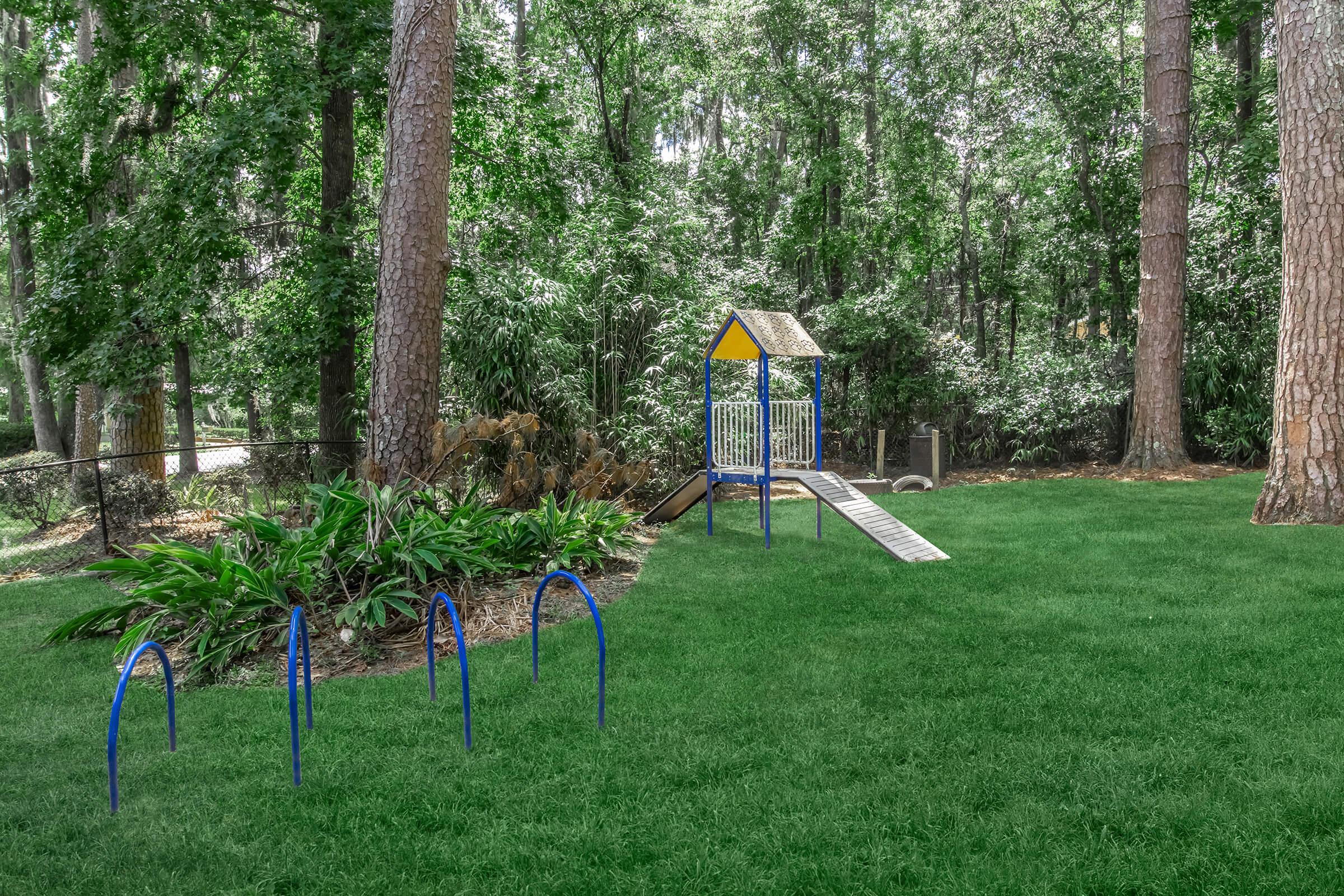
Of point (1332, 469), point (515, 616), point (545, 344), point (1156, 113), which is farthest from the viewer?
point (1156, 113)

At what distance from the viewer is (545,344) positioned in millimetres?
10203

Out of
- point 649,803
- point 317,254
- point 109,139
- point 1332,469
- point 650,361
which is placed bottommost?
point 649,803

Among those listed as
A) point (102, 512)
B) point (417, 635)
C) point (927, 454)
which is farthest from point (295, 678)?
point (927, 454)

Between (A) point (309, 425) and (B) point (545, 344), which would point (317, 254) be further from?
(A) point (309, 425)

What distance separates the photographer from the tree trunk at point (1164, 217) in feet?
40.0

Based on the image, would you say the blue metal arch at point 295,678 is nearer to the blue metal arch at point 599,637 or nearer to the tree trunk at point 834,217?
the blue metal arch at point 599,637

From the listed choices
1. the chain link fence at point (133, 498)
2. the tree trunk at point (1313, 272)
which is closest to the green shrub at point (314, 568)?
the chain link fence at point (133, 498)

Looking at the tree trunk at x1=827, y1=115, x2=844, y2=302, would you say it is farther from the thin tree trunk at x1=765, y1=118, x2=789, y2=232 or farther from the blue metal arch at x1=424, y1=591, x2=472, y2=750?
the blue metal arch at x1=424, y1=591, x2=472, y2=750

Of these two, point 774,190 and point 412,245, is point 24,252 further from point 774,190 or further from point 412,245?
point 774,190

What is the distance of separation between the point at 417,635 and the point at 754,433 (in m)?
7.31

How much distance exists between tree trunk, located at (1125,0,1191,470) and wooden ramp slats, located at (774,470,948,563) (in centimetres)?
626

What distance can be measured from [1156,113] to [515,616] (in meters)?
11.8

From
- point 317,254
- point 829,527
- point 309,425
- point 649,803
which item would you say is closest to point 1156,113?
point 829,527

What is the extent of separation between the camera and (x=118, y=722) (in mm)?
3238
